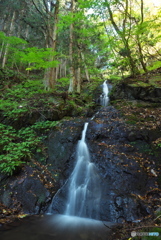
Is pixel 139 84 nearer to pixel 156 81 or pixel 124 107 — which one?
pixel 156 81

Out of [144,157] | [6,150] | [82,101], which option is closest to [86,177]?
[144,157]

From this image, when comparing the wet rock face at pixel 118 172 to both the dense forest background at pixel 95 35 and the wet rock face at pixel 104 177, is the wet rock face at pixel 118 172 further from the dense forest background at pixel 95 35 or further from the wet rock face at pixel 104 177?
the dense forest background at pixel 95 35

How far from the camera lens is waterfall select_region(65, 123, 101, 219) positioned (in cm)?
500

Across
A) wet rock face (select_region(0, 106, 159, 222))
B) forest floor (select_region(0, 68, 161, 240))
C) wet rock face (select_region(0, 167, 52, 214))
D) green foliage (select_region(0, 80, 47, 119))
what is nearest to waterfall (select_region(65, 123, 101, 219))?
wet rock face (select_region(0, 106, 159, 222))

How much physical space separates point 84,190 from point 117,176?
52.1 inches

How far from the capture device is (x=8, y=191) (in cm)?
513

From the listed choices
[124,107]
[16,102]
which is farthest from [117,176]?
[16,102]

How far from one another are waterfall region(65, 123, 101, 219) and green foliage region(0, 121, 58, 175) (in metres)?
1.95

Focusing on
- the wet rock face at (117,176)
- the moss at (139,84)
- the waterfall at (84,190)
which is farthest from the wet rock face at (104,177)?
the moss at (139,84)

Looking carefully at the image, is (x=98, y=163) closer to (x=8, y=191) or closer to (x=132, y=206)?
(x=132, y=206)

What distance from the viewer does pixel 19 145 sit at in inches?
259

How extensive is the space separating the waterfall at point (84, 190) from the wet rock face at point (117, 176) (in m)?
0.19

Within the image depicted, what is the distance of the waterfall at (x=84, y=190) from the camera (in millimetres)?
5004

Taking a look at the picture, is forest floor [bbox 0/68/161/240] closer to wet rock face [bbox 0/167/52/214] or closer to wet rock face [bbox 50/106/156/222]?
wet rock face [bbox 0/167/52/214]
